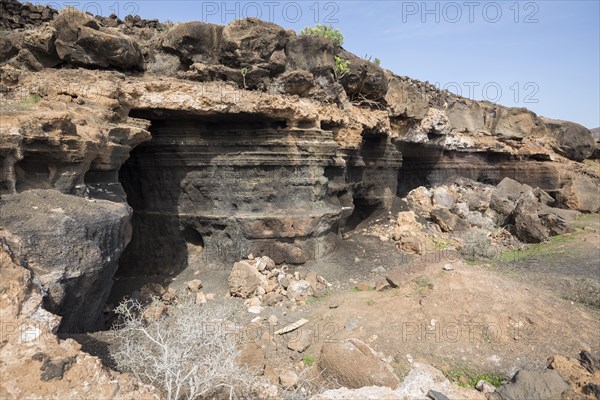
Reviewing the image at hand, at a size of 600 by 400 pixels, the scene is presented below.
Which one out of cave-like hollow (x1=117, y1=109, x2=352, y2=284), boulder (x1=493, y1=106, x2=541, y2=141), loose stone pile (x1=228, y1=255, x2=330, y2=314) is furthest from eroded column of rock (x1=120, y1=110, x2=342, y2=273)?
boulder (x1=493, y1=106, x2=541, y2=141)

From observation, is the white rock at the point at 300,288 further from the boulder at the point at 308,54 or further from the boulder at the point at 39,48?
the boulder at the point at 39,48

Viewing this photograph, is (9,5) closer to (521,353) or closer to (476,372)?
(476,372)

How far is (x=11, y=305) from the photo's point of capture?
123 inches

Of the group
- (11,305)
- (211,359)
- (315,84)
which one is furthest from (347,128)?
(11,305)

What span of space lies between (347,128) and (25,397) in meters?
7.69

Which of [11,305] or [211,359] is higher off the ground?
[11,305]

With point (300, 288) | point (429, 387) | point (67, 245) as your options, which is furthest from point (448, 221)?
point (67, 245)

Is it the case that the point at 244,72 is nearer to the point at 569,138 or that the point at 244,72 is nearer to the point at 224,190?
the point at 224,190

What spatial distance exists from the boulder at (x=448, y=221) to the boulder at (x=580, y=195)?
6661 mm

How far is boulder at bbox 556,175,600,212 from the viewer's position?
14992 mm

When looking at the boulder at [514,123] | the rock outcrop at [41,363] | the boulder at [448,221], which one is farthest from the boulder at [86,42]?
the boulder at [514,123]

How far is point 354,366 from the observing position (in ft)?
14.2

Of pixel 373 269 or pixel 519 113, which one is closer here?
pixel 373 269

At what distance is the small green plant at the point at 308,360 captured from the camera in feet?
16.3
